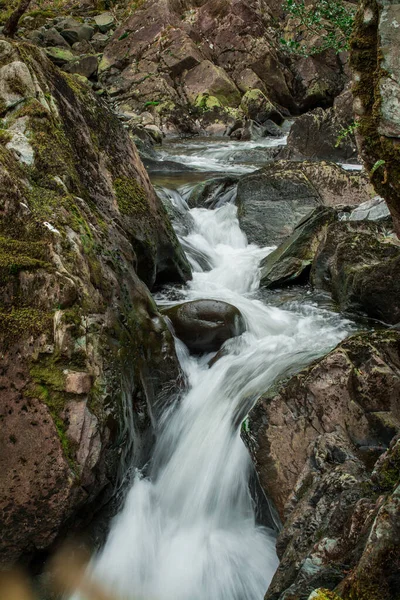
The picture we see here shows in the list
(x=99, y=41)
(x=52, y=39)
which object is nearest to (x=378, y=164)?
(x=52, y=39)

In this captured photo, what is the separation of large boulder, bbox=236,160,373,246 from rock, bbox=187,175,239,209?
771 millimetres

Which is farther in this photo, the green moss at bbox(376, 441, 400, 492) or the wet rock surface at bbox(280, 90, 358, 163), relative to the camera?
the wet rock surface at bbox(280, 90, 358, 163)

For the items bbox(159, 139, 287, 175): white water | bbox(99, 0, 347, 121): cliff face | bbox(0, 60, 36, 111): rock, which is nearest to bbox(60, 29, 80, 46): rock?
bbox(99, 0, 347, 121): cliff face

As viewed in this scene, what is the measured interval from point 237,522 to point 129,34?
28571 millimetres

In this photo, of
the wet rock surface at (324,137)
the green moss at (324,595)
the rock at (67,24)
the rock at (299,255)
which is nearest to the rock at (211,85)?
the wet rock surface at (324,137)

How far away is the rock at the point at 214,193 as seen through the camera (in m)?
10.5

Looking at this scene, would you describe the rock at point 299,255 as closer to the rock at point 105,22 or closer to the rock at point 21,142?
the rock at point 21,142

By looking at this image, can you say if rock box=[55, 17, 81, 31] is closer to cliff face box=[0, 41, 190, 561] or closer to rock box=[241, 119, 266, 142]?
rock box=[241, 119, 266, 142]

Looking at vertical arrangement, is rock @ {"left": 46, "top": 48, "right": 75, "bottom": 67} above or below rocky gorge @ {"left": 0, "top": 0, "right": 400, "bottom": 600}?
above

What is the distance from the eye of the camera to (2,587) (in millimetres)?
2918

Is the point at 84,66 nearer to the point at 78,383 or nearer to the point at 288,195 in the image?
Result: the point at 288,195

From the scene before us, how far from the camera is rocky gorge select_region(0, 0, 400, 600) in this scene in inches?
101

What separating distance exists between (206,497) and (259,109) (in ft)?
67.3

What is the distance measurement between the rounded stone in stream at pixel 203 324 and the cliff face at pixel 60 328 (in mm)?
666
